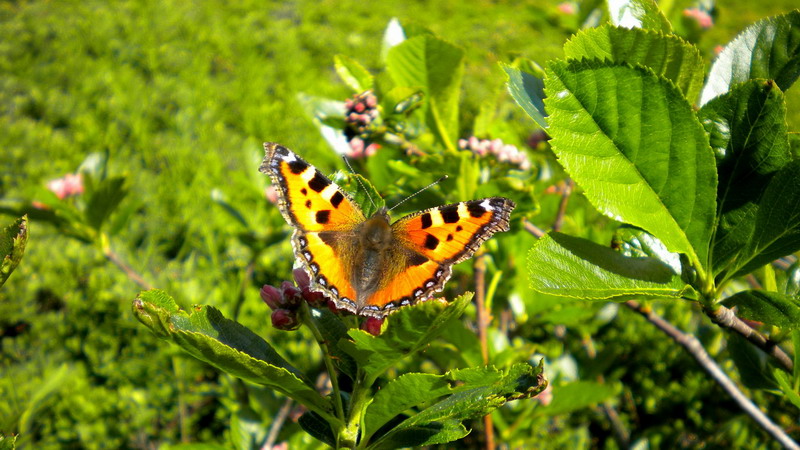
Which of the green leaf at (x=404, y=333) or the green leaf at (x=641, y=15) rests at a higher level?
the green leaf at (x=641, y=15)

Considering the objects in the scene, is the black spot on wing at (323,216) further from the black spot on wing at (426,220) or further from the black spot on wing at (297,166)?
the black spot on wing at (426,220)

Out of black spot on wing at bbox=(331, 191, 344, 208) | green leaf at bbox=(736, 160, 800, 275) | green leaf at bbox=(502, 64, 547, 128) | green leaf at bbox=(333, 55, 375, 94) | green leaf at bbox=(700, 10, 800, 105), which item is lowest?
black spot on wing at bbox=(331, 191, 344, 208)

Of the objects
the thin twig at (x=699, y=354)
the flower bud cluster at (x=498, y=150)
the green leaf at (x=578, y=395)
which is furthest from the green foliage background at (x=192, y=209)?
the thin twig at (x=699, y=354)

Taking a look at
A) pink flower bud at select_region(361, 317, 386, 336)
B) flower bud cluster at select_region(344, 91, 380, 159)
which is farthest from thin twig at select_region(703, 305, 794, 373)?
flower bud cluster at select_region(344, 91, 380, 159)

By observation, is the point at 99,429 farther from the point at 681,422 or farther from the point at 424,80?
the point at 681,422

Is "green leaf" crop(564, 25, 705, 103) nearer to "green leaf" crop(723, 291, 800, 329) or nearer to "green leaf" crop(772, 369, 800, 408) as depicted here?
"green leaf" crop(723, 291, 800, 329)

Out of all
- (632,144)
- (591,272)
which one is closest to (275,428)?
(591,272)
